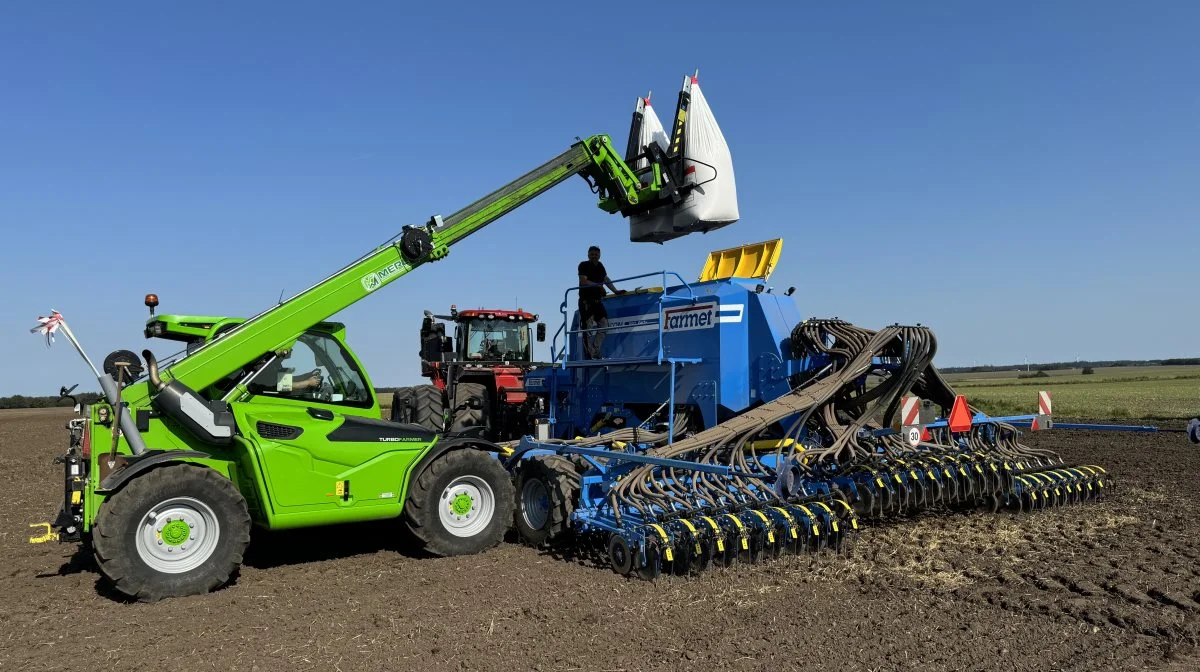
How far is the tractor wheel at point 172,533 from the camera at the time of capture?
5.75 m

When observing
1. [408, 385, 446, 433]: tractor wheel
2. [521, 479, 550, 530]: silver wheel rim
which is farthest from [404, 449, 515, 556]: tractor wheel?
[408, 385, 446, 433]: tractor wheel

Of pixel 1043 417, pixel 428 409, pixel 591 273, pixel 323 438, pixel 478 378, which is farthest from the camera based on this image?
pixel 478 378

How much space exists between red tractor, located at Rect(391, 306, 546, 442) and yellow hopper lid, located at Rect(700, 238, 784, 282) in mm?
3832

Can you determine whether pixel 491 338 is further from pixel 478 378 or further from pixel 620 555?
pixel 620 555

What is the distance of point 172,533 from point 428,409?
6.25 m

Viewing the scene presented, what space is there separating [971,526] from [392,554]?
5642 millimetres

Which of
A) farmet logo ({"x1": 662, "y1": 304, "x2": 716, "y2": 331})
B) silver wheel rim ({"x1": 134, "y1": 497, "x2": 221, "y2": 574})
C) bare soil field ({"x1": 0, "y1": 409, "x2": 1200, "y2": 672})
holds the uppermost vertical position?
farmet logo ({"x1": 662, "y1": 304, "x2": 716, "y2": 331})

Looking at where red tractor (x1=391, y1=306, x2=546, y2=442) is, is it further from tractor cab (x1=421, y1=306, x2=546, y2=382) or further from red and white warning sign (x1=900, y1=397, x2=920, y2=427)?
red and white warning sign (x1=900, y1=397, x2=920, y2=427)

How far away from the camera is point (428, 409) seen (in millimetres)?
12234

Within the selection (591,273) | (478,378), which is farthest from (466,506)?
(478,378)

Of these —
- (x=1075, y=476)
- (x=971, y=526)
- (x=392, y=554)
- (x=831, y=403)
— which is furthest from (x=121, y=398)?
(x=1075, y=476)

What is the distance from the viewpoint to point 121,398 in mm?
6188

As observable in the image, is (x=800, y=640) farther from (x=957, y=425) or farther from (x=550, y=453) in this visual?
(x=957, y=425)

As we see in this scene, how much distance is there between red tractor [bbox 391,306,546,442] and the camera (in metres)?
12.4
